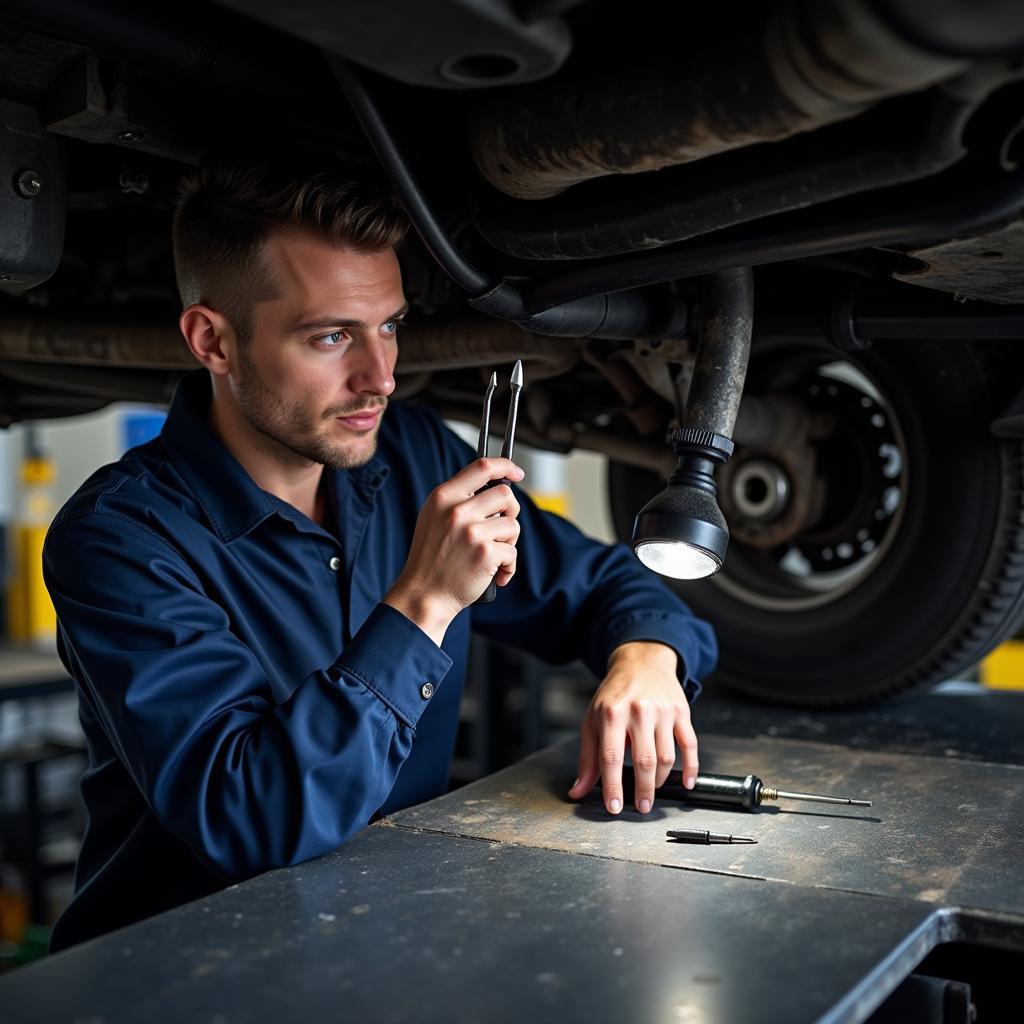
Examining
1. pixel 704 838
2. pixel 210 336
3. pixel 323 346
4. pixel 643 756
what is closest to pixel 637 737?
pixel 643 756

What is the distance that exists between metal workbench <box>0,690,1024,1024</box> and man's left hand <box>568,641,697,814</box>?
0.02 m

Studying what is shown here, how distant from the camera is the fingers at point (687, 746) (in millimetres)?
969

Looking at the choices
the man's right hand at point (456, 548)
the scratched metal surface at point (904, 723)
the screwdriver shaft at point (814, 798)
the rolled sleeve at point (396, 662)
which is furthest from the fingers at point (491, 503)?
the scratched metal surface at point (904, 723)

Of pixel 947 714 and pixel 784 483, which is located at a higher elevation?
pixel 784 483

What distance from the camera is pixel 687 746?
0.98 meters

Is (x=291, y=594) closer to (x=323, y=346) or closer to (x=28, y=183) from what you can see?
(x=323, y=346)

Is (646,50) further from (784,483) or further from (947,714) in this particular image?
(947,714)

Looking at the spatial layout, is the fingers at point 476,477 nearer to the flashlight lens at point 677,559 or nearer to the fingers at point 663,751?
the flashlight lens at point 677,559

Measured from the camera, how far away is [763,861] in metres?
0.82

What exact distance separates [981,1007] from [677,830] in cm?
Answer: 31

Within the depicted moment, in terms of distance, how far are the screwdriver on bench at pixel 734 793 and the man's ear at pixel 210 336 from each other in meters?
0.58

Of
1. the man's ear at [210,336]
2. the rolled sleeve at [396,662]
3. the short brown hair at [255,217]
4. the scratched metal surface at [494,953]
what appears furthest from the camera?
the man's ear at [210,336]

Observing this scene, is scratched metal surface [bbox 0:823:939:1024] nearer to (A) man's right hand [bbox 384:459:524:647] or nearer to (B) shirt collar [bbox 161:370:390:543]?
(A) man's right hand [bbox 384:459:524:647]

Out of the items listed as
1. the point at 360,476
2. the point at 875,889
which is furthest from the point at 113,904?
the point at 875,889
